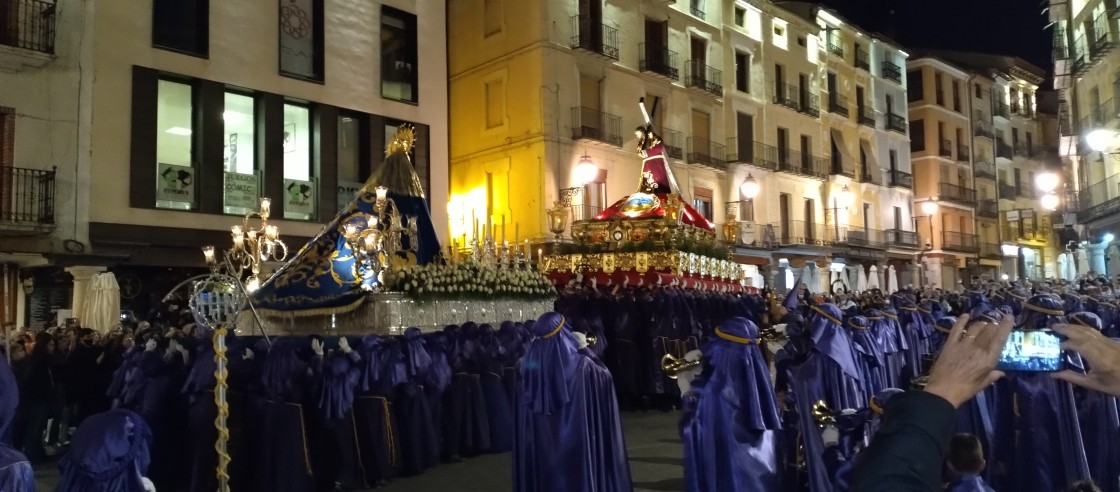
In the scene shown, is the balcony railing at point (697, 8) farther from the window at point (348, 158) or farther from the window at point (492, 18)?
the window at point (348, 158)

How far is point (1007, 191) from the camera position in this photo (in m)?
51.2

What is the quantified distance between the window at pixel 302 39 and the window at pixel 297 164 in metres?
0.84

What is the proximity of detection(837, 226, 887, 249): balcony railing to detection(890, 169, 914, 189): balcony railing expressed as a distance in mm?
3046

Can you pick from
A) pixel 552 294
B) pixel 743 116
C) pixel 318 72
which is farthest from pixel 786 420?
pixel 743 116

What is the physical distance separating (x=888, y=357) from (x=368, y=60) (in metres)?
14.7

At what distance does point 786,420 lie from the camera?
6.20 metres

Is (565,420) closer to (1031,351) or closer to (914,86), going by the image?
(1031,351)

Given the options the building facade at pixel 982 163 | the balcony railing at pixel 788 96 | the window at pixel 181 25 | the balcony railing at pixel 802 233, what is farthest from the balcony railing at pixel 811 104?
the window at pixel 181 25

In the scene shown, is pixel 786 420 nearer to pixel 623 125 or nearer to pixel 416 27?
pixel 416 27

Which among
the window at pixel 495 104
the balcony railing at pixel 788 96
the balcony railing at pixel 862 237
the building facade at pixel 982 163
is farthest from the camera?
the building facade at pixel 982 163

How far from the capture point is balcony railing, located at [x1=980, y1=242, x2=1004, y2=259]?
47.8 meters

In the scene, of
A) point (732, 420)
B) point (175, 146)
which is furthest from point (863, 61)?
point (732, 420)

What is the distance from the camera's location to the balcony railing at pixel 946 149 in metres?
45.5

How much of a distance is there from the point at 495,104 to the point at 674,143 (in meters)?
6.51
